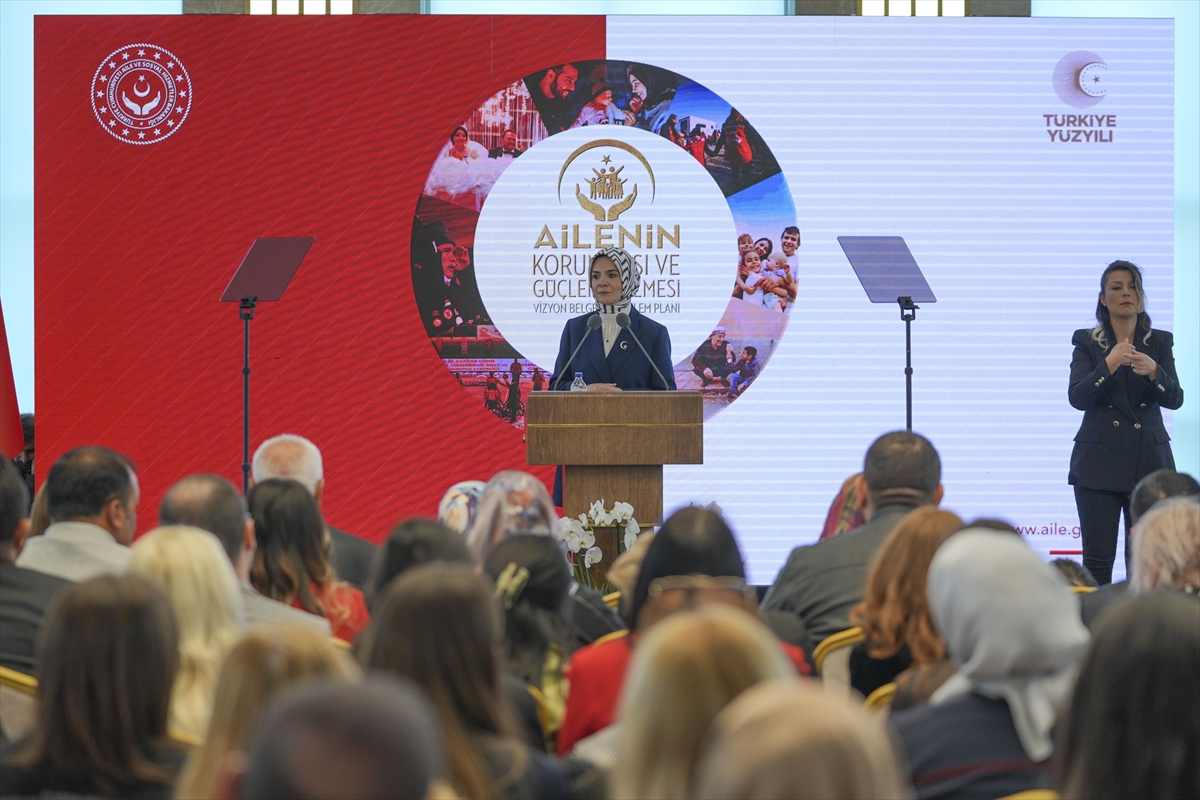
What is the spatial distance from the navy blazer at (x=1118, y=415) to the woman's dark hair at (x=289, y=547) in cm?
351

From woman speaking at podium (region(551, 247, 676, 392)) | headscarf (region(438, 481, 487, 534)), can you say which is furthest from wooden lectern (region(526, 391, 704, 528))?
headscarf (region(438, 481, 487, 534))

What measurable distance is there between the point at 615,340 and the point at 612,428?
0.97 m

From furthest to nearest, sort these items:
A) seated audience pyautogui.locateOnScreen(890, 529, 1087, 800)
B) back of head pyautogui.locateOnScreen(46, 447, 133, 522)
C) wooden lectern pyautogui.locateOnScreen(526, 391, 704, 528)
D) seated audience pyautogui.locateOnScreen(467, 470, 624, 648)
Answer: wooden lectern pyautogui.locateOnScreen(526, 391, 704, 528)
seated audience pyautogui.locateOnScreen(467, 470, 624, 648)
back of head pyautogui.locateOnScreen(46, 447, 133, 522)
seated audience pyautogui.locateOnScreen(890, 529, 1087, 800)

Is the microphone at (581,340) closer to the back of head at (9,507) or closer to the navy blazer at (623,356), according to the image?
the navy blazer at (623,356)

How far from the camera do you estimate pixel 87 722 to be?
1.67 m

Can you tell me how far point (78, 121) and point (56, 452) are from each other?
1.85m

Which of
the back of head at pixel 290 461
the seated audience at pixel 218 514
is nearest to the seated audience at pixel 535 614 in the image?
the seated audience at pixel 218 514

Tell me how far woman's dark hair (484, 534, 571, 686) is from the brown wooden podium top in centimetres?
249

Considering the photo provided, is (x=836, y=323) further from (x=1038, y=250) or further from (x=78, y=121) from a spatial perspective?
(x=78, y=121)

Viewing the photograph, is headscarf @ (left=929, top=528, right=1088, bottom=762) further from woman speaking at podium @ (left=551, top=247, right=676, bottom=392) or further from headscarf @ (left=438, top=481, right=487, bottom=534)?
woman speaking at podium @ (left=551, top=247, right=676, bottom=392)

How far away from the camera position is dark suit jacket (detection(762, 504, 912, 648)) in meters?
3.00

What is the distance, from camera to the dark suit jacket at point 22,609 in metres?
2.66

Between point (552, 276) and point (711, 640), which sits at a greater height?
point (552, 276)

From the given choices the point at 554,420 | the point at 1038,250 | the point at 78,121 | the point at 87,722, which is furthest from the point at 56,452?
the point at 87,722
